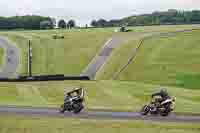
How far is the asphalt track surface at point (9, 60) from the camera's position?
2887 inches

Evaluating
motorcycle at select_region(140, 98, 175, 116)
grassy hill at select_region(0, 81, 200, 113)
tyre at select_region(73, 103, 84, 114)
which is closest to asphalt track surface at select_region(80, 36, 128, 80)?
grassy hill at select_region(0, 81, 200, 113)

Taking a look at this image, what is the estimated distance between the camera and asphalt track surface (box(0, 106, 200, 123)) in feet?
108

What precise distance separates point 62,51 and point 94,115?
173 ft

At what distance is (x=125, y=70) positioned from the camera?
70.6 metres

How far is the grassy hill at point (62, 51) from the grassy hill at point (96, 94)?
605 inches

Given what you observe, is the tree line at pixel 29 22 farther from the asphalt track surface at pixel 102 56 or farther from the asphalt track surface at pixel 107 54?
the asphalt track surface at pixel 102 56

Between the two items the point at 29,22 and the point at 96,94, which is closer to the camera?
the point at 96,94

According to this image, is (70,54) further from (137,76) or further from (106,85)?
(106,85)

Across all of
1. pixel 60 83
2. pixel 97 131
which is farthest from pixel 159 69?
pixel 97 131

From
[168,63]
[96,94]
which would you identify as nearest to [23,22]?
[168,63]

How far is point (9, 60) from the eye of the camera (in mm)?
83000

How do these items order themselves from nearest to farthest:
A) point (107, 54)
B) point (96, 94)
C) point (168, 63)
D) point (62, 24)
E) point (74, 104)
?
point (74, 104) → point (96, 94) → point (168, 63) → point (107, 54) → point (62, 24)

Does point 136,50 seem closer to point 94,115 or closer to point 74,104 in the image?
point 74,104

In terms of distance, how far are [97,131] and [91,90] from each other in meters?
24.3
